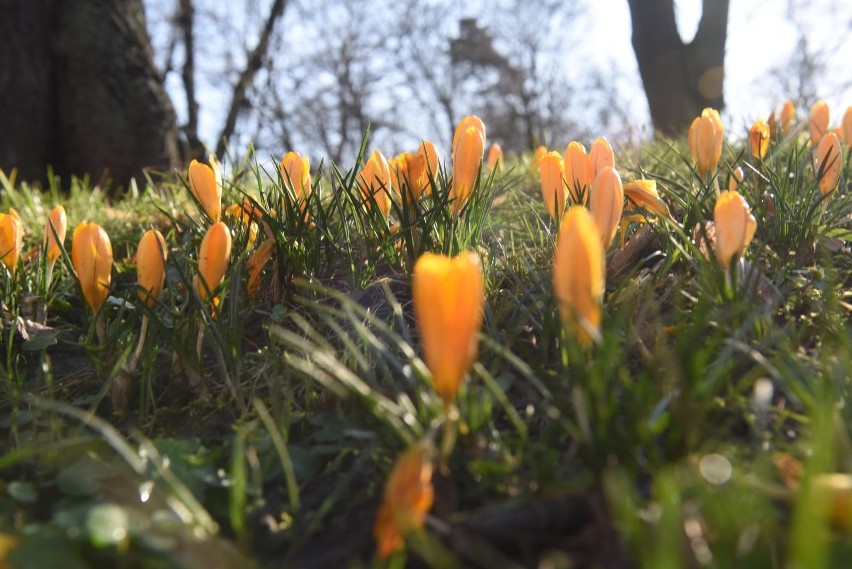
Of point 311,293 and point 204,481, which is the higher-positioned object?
point 311,293

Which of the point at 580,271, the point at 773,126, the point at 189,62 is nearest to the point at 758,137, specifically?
the point at 773,126

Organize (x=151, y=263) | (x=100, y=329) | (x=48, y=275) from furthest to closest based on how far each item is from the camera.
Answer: (x=48, y=275)
(x=100, y=329)
(x=151, y=263)

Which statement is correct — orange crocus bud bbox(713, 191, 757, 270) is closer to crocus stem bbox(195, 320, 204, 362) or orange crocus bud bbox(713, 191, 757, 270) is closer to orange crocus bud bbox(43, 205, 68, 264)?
crocus stem bbox(195, 320, 204, 362)

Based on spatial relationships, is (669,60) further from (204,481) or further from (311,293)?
(204,481)

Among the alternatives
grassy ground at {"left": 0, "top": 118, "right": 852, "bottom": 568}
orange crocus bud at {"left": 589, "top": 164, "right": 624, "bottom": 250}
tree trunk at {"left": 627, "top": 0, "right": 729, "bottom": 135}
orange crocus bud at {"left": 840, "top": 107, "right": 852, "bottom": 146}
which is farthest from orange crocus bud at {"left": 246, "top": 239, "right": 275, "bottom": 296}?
tree trunk at {"left": 627, "top": 0, "right": 729, "bottom": 135}

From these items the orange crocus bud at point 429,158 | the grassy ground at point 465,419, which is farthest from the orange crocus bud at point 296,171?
the orange crocus bud at point 429,158

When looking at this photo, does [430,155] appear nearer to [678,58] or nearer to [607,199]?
[607,199]

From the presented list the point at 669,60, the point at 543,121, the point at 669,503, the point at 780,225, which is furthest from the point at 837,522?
the point at 543,121
